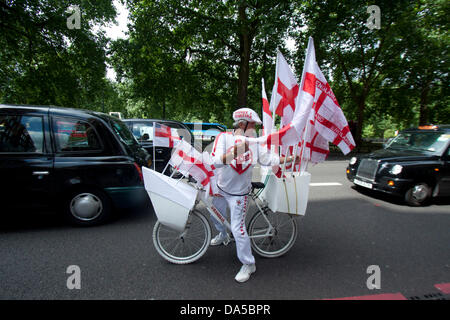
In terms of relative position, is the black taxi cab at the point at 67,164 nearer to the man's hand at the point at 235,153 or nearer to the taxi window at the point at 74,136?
the taxi window at the point at 74,136

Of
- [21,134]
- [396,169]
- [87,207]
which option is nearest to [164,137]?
[87,207]

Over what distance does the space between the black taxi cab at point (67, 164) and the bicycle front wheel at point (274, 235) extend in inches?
80.8

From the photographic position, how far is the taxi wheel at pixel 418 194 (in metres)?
5.14

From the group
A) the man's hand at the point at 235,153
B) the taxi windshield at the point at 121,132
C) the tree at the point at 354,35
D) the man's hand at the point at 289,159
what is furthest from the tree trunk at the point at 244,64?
the man's hand at the point at 235,153

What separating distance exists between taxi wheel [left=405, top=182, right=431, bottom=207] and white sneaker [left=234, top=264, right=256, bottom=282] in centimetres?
436

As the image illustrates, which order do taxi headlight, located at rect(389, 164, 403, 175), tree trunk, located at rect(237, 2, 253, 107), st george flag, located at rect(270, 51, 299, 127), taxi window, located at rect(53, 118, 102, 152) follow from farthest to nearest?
tree trunk, located at rect(237, 2, 253, 107), taxi headlight, located at rect(389, 164, 403, 175), taxi window, located at rect(53, 118, 102, 152), st george flag, located at rect(270, 51, 299, 127)

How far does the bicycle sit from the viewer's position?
2.82 m

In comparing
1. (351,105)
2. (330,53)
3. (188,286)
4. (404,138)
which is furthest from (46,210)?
(351,105)

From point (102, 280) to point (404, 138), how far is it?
23.9 ft

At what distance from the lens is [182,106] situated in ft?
61.0

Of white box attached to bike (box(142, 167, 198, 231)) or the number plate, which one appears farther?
the number plate

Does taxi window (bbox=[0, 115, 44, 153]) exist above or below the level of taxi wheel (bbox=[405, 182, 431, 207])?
above

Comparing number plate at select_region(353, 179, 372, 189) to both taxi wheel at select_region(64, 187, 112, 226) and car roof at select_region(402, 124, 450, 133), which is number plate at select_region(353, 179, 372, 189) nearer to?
car roof at select_region(402, 124, 450, 133)

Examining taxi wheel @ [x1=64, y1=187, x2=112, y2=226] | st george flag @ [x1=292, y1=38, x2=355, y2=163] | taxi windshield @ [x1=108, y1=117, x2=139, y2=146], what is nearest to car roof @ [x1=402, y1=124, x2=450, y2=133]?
st george flag @ [x1=292, y1=38, x2=355, y2=163]
